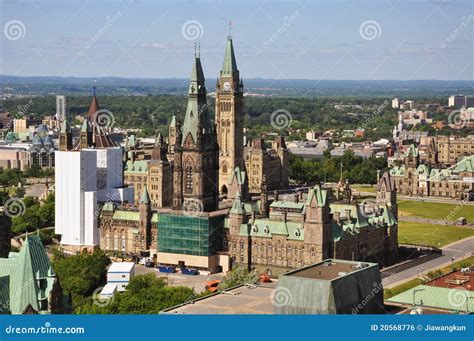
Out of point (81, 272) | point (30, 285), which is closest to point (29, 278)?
point (30, 285)

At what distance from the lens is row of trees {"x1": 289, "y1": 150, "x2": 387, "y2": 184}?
11178cm

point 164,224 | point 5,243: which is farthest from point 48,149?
point 5,243

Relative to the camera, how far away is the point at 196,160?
210 ft

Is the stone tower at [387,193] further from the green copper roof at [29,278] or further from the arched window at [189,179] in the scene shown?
the green copper roof at [29,278]

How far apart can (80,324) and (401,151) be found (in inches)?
4506

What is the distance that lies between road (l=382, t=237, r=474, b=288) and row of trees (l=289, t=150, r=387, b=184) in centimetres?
3643

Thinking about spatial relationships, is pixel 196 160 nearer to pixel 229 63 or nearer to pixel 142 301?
pixel 142 301

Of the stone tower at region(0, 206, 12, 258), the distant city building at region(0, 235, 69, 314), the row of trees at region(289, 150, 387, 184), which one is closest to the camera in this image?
the distant city building at region(0, 235, 69, 314)

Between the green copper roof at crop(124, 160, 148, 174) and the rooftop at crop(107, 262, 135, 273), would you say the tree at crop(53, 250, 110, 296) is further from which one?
the green copper roof at crop(124, 160, 148, 174)

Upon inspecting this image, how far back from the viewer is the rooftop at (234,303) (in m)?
38.2

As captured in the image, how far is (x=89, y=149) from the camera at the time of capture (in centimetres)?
7506

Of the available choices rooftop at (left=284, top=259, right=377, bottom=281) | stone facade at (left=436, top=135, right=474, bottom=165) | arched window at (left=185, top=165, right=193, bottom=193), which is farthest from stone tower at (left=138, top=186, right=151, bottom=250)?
stone facade at (left=436, top=135, right=474, bottom=165)

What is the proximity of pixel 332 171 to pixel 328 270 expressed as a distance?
7499 centimetres

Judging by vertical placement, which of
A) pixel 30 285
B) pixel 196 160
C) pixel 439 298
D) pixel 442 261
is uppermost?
pixel 196 160
